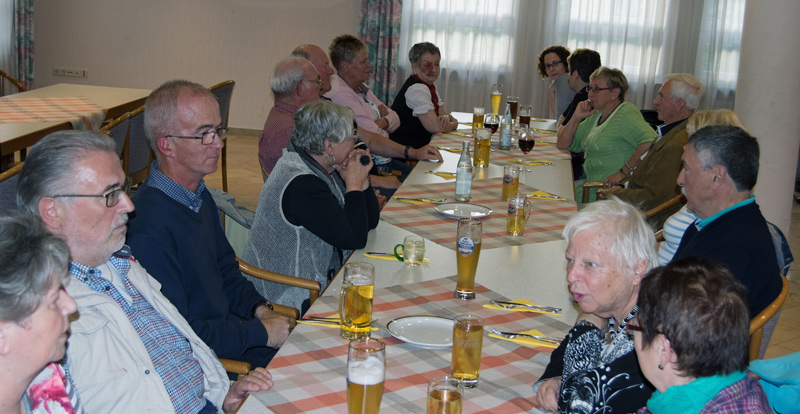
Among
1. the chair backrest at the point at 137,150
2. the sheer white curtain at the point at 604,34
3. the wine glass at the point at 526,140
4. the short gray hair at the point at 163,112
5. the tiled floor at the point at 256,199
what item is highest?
the sheer white curtain at the point at 604,34

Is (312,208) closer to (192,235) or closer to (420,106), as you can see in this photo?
(192,235)

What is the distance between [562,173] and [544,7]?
13.7 feet

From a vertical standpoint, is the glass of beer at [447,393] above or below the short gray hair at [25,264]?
below

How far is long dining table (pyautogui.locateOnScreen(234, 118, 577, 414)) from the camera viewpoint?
5.00ft

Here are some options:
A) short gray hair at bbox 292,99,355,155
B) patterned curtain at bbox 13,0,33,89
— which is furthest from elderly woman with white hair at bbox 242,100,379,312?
patterned curtain at bbox 13,0,33,89

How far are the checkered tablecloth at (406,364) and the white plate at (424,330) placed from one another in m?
0.02

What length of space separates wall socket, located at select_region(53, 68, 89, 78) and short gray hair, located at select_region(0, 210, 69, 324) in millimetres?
7430

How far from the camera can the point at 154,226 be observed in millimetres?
2061

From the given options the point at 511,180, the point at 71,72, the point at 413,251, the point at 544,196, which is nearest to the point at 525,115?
the point at 544,196

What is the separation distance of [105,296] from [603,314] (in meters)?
1.12

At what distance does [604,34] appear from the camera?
7.74m

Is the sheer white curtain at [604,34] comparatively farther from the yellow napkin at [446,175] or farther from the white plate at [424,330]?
the white plate at [424,330]

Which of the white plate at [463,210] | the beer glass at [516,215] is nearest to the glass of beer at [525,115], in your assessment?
the white plate at [463,210]

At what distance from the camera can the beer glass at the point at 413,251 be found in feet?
7.70
